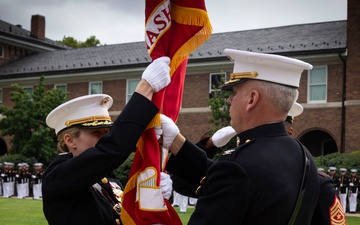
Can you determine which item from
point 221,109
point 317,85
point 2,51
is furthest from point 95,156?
point 2,51

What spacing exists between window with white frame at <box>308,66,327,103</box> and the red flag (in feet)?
85.8

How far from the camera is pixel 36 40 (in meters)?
46.3

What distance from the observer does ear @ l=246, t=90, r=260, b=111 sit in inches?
110

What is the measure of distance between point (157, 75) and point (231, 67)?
90.7ft

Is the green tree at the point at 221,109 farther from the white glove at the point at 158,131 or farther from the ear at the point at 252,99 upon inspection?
the ear at the point at 252,99

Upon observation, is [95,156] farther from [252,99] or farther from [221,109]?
[221,109]

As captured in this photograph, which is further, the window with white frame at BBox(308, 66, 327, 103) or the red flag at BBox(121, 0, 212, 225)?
the window with white frame at BBox(308, 66, 327, 103)

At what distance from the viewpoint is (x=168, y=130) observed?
3342 mm

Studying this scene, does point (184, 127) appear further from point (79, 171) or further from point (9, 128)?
point (79, 171)

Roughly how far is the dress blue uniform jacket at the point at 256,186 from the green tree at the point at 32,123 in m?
28.7

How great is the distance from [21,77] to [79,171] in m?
36.8

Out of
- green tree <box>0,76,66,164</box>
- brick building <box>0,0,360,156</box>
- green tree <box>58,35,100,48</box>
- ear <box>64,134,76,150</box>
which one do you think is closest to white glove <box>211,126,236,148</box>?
ear <box>64,134,76,150</box>

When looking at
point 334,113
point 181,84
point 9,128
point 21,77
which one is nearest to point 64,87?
point 21,77

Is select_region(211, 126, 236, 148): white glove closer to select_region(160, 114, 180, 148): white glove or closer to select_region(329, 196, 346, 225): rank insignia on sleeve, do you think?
select_region(160, 114, 180, 148): white glove
